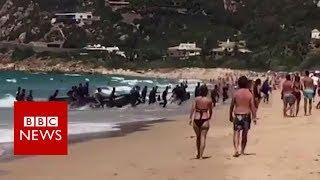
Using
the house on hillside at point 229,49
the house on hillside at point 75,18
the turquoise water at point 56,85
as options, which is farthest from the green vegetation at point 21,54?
the turquoise water at point 56,85

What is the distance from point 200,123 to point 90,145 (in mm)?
4317

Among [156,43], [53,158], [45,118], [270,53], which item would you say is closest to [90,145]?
[53,158]

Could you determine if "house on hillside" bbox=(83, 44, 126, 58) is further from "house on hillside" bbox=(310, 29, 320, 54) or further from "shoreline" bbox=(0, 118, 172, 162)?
"shoreline" bbox=(0, 118, 172, 162)

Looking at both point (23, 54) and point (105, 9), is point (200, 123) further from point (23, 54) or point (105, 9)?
point (105, 9)

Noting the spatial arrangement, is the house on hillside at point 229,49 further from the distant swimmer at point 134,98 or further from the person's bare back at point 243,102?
the person's bare back at point 243,102

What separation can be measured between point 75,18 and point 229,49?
50.7 m

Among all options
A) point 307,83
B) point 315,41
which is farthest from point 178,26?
point 307,83

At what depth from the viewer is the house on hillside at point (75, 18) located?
162 m

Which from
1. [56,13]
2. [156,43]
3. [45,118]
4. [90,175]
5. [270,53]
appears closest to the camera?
[45,118]

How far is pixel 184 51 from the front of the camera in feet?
430

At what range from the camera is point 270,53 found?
120 m

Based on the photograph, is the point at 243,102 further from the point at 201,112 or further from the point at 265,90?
the point at 265,90

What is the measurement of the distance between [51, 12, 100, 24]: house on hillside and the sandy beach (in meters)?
147

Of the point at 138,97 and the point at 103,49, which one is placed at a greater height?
the point at 103,49
